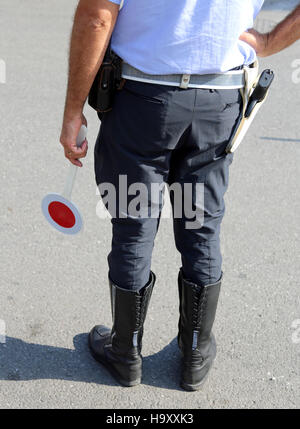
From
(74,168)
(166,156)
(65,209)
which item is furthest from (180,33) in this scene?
(65,209)

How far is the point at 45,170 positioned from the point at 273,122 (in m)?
1.71

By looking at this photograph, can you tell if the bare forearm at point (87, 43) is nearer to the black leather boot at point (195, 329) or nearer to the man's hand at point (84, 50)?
the man's hand at point (84, 50)

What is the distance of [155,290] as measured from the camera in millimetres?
2648

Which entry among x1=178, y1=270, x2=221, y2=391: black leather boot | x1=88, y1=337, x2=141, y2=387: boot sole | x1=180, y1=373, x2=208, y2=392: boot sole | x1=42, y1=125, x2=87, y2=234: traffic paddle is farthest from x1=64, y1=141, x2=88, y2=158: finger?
x1=180, y1=373, x2=208, y2=392: boot sole

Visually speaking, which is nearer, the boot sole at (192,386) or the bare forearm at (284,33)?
the bare forearm at (284,33)

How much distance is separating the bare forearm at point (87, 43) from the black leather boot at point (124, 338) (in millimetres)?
700

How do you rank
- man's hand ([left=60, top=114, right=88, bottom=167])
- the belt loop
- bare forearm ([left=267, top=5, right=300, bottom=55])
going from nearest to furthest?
the belt loop, man's hand ([left=60, top=114, right=88, bottom=167]), bare forearm ([left=267, top=5, right=300, bottom=55])

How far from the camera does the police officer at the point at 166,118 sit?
1.59m

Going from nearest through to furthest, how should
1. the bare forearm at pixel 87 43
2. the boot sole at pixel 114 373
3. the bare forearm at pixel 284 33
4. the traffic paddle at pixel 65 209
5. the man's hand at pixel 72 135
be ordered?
the bare forearm at pixel 87 43 → the man's hand at pixel 72 135 → the bare forearm at pixel 284 33 → the traffic paddle at pixel 65 209 → the boot sole at pixel 114 373

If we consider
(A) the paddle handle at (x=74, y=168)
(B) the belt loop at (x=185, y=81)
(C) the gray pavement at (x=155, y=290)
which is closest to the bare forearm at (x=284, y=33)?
(B) the belt loop at (x=185, y=81)

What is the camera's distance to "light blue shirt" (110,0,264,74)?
1561 mm

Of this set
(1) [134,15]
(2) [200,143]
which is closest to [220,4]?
(1) [134,15]

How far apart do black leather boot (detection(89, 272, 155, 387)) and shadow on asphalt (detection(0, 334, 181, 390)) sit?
5cm

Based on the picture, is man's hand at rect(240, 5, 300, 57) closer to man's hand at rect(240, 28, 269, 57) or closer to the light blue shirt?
man's hand at rect(240, 28, 269, 57)
